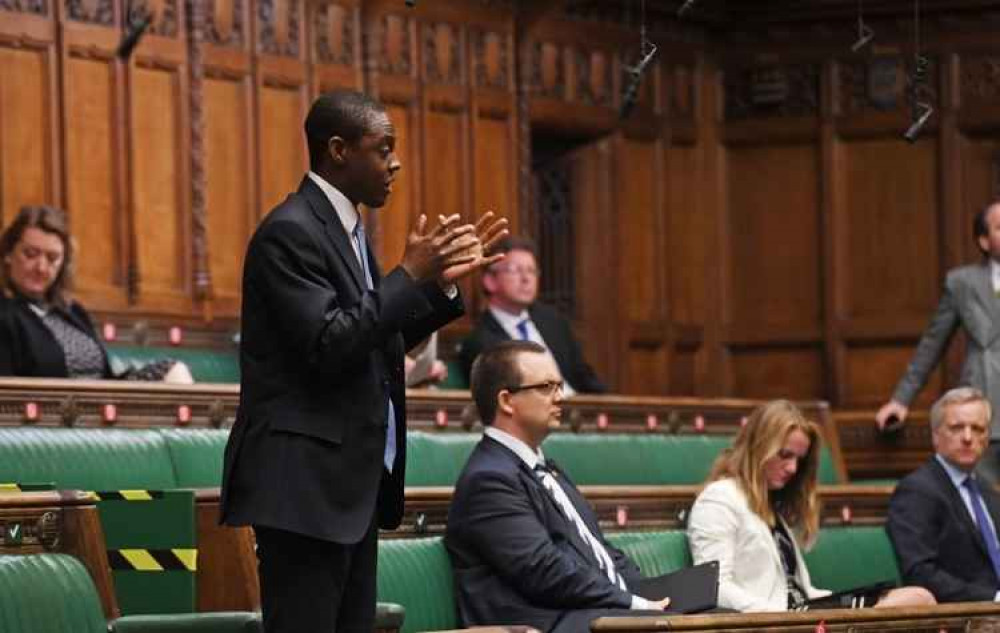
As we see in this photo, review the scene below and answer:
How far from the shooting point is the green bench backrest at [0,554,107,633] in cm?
365

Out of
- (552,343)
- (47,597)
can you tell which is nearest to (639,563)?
(47,597)

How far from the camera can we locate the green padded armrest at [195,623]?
400 cm

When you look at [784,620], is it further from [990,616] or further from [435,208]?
[435,208]

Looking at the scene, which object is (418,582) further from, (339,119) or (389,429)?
(339,119)

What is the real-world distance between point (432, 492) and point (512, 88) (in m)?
4.98

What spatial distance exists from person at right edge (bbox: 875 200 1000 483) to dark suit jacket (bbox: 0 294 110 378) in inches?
123

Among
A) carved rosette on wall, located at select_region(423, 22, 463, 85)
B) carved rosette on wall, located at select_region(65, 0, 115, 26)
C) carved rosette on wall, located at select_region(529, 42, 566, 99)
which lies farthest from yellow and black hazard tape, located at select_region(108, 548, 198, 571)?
carved rosette on wall, located at select_region(529, 42, 566, 99)

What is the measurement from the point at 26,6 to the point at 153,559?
11.9ft

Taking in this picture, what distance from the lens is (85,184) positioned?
26.5ft

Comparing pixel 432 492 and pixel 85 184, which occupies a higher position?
pixel 85 184

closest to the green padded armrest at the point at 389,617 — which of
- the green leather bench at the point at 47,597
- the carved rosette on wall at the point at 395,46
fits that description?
the green leather bench at the point at 47,597

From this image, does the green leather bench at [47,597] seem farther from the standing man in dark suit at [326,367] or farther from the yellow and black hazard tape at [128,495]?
the yellow and black hazard tape at [128,495]

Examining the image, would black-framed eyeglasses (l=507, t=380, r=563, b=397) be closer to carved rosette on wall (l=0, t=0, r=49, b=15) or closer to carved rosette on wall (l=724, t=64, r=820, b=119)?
carved rosette on wall (l=0, t=0, r=49, b=15)

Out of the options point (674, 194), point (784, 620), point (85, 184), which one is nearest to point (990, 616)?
point (784, 620)
